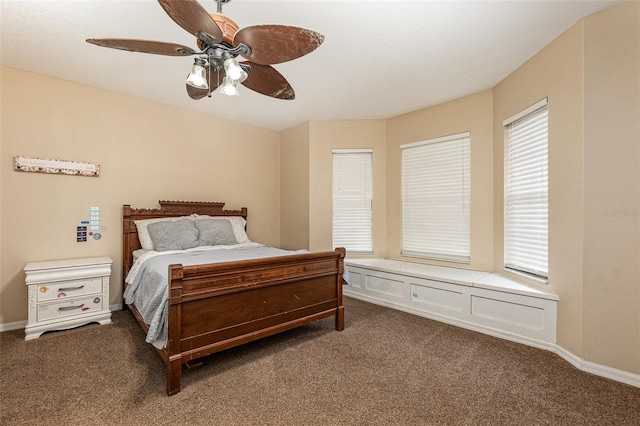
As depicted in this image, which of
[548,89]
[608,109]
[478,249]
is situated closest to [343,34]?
[548,89]

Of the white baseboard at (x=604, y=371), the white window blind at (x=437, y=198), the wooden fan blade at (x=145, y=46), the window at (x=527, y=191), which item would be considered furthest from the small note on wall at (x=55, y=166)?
the white baseboard at (x=604, y=371)

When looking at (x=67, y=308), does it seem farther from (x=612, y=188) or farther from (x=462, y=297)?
(x=612, y=188)

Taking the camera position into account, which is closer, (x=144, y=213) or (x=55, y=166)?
(x=55, y=166)

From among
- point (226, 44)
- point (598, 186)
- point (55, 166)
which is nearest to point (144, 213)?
point (55, 166)

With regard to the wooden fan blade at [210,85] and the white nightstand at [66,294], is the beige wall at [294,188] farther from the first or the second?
the white nightstand at [66,294]

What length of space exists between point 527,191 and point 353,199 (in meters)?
2.11

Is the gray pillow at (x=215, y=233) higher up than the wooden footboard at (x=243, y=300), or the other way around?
the gray pillow at (x=215, y=233)

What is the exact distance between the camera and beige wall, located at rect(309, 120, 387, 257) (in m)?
4.15

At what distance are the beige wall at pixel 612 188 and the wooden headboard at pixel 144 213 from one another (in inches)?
153

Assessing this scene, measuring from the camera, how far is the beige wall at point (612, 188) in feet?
6.17

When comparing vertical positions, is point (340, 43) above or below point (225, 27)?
above

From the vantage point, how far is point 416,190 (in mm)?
3842

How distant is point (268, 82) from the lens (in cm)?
195

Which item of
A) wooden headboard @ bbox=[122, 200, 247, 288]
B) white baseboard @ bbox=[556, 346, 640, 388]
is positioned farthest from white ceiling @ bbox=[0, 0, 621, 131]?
white baseboard @ bbox=[556, 346, 640, 388]
